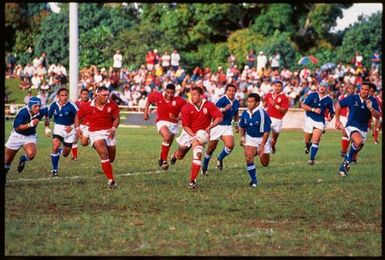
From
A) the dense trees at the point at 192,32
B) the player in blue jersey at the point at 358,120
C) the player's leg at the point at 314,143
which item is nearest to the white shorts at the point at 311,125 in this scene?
the player's leg at the point at 314,143

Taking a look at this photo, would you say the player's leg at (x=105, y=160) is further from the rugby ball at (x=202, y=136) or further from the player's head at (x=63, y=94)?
the player's head at (x=63, y=94)

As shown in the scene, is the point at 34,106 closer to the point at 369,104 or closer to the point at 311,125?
the point at 369,104

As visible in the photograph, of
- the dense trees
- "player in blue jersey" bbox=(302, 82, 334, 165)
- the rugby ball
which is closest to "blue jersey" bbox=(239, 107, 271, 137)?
the rugby ball

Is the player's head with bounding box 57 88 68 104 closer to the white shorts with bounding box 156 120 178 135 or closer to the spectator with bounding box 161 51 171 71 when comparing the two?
the white shorts with bounding box 156 120 178 135

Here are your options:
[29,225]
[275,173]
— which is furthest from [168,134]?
[29,225]

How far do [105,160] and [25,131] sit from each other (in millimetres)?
1753

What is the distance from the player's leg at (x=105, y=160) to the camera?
16.5 m

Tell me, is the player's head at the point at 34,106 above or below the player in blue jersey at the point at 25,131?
above

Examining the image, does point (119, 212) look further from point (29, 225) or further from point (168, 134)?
point (168, 134)

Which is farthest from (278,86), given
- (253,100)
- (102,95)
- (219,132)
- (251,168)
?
(102,95)

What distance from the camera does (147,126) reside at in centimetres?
4103

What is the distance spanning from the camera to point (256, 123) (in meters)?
17.6

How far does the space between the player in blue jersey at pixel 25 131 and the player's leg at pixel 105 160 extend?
4.00 ft

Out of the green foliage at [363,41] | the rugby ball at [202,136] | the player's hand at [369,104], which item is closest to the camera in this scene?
the rugby ball at [202,136]
